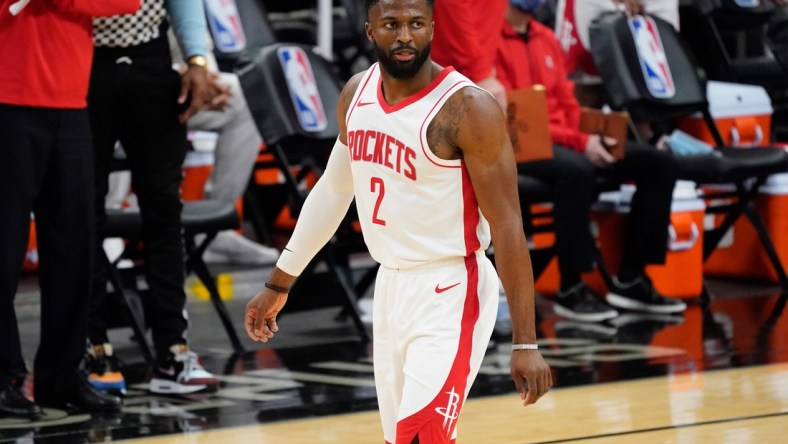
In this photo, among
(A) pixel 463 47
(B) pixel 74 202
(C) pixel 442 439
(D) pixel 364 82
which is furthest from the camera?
(A) pixel 463 47

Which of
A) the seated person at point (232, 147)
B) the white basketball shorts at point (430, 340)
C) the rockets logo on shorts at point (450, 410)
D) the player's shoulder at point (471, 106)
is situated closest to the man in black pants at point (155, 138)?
the seated person at point (232, 147)

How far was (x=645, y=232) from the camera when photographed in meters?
7.49

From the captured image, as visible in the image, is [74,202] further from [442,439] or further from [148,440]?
[442,439]

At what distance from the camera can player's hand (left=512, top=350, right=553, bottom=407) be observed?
3361mm

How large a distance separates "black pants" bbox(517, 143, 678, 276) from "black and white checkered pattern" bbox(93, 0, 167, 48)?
2.17 m

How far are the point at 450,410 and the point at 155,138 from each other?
2.49 meters

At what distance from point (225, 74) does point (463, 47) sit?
172 centimetres

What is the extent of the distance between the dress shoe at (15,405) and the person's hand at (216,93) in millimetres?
1268

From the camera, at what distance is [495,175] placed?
11.5 feet

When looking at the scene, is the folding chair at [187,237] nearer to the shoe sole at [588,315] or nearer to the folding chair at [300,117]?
the folding chair at [300,117]

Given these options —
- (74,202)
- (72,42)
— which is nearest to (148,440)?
(74,202)

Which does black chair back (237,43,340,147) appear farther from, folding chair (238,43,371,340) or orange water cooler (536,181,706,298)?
orange water cooler (536,181,706,298)

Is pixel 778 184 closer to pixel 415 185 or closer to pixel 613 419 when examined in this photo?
pixel 613 419

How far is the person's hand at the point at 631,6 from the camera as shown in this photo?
8.08 meters
